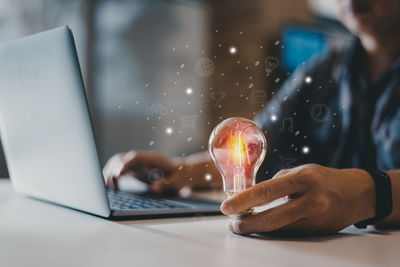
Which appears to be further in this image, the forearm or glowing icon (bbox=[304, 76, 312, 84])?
glowing icon (bbox=[304, 76, 312, 84])

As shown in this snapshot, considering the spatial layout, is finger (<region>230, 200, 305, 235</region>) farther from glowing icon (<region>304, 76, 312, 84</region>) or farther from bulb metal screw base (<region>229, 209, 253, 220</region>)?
glowing icon (<region>304, 76, 312, 84</region>)

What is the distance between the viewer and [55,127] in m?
0.53

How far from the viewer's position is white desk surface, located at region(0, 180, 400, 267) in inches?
13.5

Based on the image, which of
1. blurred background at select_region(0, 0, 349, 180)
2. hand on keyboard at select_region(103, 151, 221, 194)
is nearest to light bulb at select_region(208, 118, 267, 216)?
hand on keyboard at select_region(103, 151, 221, 194)

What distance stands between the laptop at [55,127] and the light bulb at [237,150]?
137 mm

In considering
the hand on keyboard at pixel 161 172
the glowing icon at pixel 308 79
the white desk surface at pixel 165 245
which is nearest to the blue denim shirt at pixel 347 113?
the glowing icon at pixel 308 79

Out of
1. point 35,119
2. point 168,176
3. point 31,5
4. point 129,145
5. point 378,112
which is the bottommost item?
point 129,145

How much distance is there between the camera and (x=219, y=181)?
89 cm

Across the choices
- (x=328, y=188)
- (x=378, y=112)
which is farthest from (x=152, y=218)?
(x=378, y=112)

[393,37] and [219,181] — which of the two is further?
[393,37]

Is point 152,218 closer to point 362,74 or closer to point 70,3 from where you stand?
point 362,74

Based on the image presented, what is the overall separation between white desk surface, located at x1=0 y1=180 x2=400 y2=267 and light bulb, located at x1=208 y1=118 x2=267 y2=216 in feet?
0.22

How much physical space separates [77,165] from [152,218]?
0.13 metres

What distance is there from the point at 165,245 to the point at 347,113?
0.84 m
